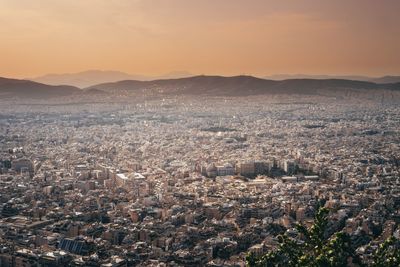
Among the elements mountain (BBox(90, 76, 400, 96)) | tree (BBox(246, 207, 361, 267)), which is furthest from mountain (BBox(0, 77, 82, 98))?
tree (BBox(246, 207, 361, 267))

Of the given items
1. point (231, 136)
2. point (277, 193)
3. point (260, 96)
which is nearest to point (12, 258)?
point (277, 193)

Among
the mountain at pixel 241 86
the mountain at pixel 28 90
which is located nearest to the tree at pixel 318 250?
the mountain at pixel 241 86

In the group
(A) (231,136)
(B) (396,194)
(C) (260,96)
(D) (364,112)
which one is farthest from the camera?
(C) (260,96)

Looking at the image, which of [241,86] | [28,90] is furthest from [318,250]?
[28,90]

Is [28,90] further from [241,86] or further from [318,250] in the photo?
[318,250]

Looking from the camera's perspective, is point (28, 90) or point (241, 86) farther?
point (241, 86)

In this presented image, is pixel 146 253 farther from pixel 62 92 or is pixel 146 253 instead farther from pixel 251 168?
pixel 62 92

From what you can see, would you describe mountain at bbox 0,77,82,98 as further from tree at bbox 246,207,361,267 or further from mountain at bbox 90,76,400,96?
→ tree at bbox 246,207,361,267
